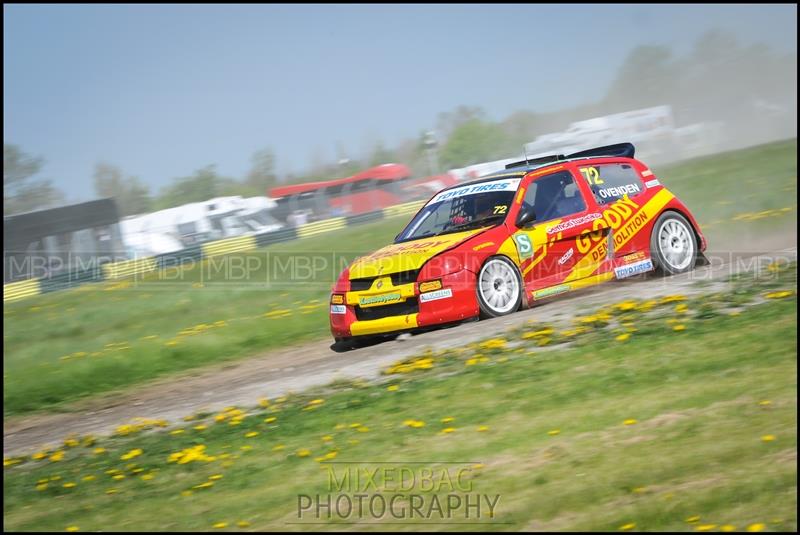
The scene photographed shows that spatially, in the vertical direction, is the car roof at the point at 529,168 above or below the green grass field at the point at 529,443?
above

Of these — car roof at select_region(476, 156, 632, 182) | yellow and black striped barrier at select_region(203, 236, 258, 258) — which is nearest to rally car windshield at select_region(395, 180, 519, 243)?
car roof at select_region(476, 156, 632, 182)

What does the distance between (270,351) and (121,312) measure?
5.65m

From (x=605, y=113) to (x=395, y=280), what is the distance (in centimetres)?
3782

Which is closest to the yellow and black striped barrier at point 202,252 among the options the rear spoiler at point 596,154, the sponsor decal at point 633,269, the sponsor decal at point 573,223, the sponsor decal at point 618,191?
the rear spoiler at point 596,154

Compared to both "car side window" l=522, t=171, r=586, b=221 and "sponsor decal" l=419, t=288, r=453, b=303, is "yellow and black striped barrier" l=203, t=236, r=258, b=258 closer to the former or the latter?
"car side window" l=522, t=171, r=586, b=221

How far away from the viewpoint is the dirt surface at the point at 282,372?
7.83 meters

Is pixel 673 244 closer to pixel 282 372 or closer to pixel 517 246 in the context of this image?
pixel 517 246

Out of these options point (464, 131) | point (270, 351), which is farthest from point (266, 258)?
point (464, 131)

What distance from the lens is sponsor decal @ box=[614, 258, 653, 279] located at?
33.2ft

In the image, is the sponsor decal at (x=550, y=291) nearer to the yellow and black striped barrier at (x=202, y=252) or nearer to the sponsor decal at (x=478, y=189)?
the sponsor decal at (x=478, y=189)

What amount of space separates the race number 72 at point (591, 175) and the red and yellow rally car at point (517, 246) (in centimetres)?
1

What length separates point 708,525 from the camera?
4.00m

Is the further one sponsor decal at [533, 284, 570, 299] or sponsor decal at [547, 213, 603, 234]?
sponsor decal at [547, 213, 603, 234]

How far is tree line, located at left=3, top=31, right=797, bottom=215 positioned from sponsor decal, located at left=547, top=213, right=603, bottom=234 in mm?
16930
